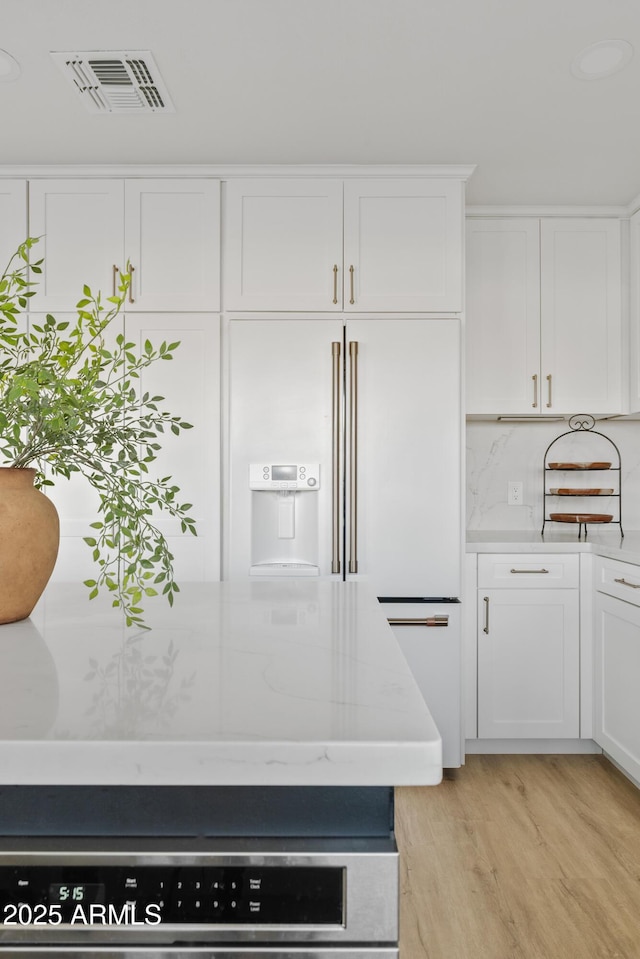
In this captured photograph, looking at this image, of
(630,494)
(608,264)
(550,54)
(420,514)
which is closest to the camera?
(550,54)

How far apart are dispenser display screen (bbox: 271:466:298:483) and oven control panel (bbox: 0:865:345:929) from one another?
225cm

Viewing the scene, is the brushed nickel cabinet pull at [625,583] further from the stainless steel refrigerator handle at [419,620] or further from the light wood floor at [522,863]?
the light wood floor at [522,863]

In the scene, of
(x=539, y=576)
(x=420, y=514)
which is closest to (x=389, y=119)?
(x=420, y=514)

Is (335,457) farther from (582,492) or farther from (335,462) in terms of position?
(582,492)

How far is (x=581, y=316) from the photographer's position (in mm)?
3270

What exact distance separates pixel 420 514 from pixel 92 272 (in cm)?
172

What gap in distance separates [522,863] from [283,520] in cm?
148

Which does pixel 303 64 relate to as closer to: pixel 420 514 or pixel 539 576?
pixel 420 514

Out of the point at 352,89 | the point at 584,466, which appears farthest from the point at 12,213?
the point at 584,466

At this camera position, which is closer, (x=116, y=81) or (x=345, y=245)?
(x=116, y=81)

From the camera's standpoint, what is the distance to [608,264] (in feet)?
10.7

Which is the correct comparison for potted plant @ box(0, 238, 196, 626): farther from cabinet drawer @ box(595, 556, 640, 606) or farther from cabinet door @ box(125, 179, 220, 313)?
cabinet drawer @ box(595, 556, 640, 606)

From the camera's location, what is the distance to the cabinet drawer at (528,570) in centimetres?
292

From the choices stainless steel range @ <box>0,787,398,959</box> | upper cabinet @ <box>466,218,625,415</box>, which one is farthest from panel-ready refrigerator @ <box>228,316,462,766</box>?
stainless steel range @ <box>0,787,398,959</box>
